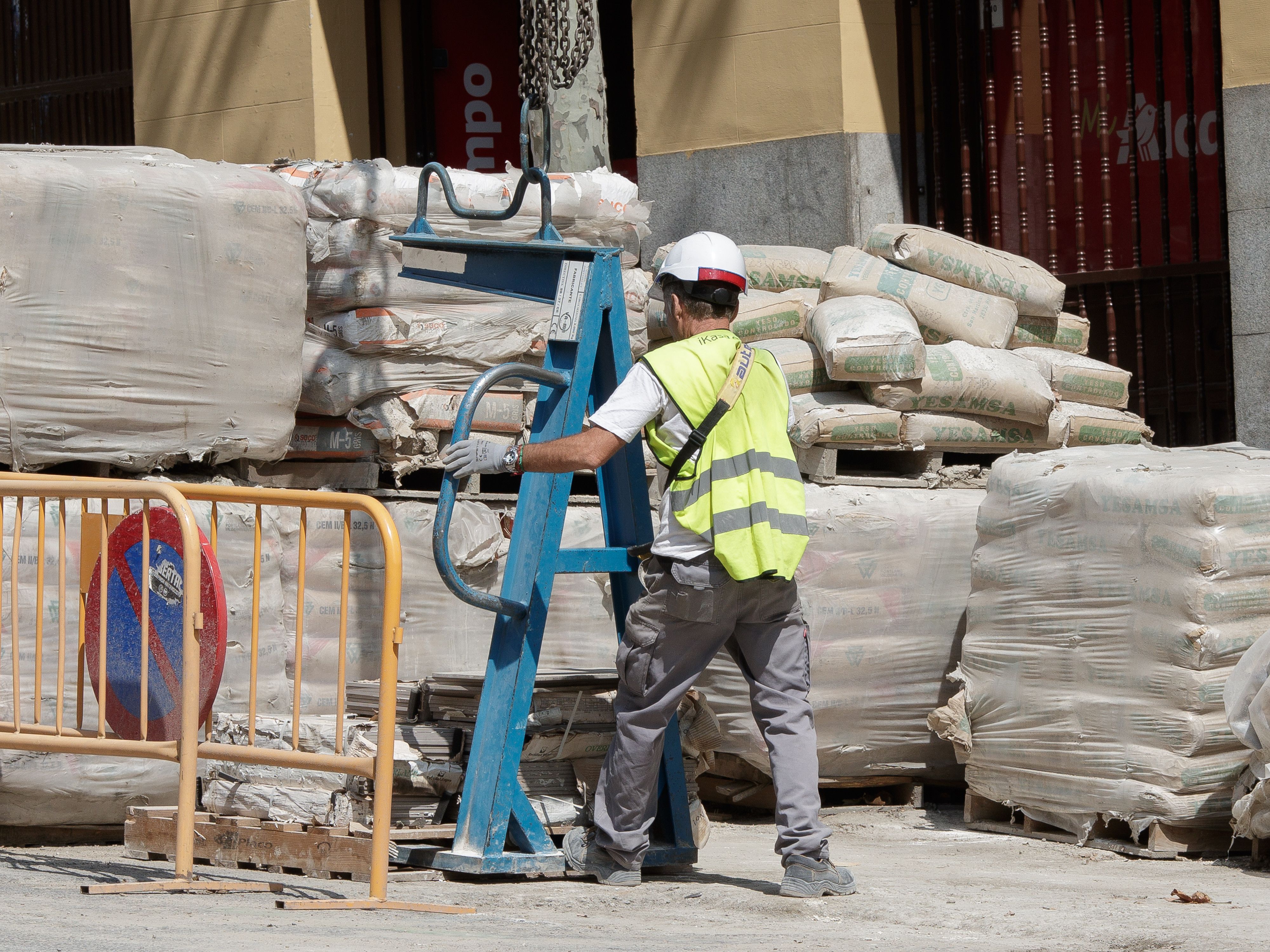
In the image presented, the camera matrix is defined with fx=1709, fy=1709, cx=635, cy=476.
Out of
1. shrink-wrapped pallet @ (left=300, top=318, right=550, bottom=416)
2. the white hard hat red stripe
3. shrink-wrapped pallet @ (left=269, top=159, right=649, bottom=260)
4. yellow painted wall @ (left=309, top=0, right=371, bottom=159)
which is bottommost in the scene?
shrink-wrapped pallet @ (left=300, top=318, right=550, bottom=416)

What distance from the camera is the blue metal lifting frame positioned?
192 inches

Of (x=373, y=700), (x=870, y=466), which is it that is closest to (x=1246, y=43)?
(x=870, y=466)

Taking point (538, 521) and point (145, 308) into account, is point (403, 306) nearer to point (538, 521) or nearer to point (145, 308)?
point (145, 308)

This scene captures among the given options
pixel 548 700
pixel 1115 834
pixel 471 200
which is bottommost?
pixel 1115 834

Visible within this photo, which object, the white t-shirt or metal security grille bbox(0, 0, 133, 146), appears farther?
metal security grille bbox(0, 0, 133, 146)

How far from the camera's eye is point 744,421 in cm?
480

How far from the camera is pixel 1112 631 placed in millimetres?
5590

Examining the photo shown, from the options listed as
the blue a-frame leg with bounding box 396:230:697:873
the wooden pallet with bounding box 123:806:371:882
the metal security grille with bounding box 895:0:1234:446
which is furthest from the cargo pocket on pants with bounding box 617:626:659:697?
the metal security grille with bounding box 895:0:1234:446

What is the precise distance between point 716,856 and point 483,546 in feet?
4.67

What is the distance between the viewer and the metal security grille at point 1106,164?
8.23 meters

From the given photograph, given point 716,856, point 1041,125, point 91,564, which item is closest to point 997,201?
point 1041,125

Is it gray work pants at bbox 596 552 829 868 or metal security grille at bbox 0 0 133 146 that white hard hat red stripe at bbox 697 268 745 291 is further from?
metal security grille at bbox 0 0 133 146

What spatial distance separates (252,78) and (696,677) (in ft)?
23.8

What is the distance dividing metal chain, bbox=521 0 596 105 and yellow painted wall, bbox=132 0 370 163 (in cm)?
438
